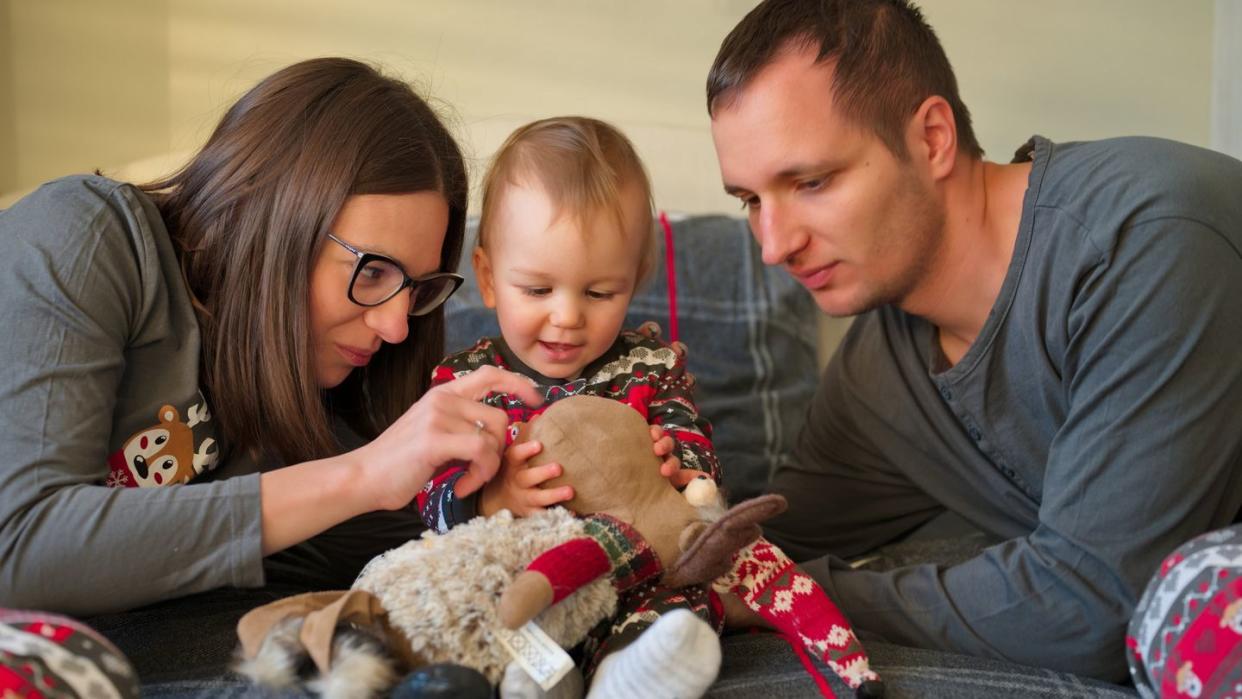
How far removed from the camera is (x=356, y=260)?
4.54 feet

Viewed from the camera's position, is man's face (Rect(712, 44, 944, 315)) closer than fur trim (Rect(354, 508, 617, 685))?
No

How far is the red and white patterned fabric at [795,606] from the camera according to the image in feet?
3.95

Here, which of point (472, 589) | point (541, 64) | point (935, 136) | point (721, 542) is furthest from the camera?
point (541, 64)

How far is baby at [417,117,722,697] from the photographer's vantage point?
139cm

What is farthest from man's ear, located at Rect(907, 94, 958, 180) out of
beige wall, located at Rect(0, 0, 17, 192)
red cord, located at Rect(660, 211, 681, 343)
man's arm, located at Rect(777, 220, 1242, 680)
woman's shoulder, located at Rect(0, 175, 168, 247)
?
beige wall, located at Rect(0, 0, 17, 192)

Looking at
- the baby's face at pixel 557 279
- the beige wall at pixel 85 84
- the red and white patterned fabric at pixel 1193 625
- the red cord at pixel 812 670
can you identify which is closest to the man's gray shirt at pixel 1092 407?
the red and white patterned fabric at pixel 1193 625

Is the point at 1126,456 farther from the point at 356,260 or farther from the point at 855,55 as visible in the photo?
the point at 356,260

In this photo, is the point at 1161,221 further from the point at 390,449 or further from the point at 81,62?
the point at 81,62

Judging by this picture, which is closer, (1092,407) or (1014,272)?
(1092,407)

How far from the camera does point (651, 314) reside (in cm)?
220

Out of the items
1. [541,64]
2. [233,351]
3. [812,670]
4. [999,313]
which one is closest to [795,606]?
[812,670]

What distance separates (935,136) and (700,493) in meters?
0.71

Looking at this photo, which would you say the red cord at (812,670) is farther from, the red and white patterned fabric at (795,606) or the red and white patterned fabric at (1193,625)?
the red and white patterned fabric at (1193,625)

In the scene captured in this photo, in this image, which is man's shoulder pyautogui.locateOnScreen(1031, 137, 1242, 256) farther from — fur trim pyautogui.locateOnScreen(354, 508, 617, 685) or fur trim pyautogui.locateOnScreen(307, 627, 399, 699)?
fur trim pyautogui.locateOnScreen(307, 627, 399, 699)
